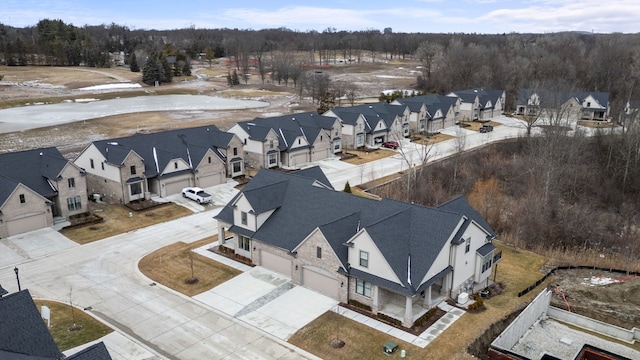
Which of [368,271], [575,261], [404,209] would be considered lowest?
[575,261]

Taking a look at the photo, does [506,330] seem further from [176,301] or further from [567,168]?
[567,168]

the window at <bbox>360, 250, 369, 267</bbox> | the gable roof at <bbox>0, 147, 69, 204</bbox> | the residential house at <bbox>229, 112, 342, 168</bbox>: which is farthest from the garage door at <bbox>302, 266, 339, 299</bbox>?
the residential house at <bbox>229, 112, 342, 168</bbox>

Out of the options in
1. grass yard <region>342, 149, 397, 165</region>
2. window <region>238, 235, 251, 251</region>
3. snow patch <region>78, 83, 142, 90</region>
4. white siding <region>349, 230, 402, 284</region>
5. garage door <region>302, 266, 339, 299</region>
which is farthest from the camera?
snow patch <region>78, 83, 142, 90</region>

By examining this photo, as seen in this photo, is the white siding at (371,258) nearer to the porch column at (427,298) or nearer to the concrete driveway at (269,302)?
the porch column at (427,298)

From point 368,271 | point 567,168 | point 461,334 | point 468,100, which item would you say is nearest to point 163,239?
point 368,271

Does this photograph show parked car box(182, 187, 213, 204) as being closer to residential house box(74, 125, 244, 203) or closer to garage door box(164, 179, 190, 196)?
garage door box(164, 179, 190, 196)

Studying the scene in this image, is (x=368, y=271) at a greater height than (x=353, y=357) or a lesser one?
greater

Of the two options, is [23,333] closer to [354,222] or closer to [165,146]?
[354,222]
